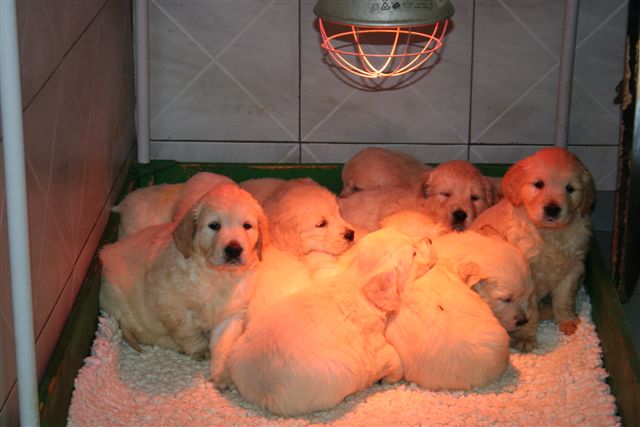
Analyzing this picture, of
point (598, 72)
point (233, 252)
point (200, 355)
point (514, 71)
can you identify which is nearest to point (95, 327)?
point (200, 355)

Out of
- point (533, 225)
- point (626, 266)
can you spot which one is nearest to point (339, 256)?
point (533, 225)

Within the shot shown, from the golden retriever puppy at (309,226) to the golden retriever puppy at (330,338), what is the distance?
503 millimetres

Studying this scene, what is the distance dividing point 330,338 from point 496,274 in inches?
43.7

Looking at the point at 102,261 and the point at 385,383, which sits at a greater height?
the point at 102,261

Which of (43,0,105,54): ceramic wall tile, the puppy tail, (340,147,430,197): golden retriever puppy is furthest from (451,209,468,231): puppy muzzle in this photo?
(43,0,105,54): ceramic wall tile

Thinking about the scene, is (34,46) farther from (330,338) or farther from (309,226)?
(309,226)

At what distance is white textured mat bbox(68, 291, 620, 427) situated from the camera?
4.37 meters

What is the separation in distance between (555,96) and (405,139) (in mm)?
1177

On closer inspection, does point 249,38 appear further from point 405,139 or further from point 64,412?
point 64,412

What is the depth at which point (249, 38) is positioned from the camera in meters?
6.82

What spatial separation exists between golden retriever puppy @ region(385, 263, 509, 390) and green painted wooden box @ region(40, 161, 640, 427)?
62 cm

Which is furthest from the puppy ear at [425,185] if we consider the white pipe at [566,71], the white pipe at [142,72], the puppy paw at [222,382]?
the white pipe at [142,72]

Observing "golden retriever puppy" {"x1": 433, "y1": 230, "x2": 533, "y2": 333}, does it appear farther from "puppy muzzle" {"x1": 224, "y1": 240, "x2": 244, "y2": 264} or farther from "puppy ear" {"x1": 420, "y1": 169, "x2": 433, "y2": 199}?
"puppy muzzle" {"x1": 224, "y1": 240, "x2": 244, "y2": 264}

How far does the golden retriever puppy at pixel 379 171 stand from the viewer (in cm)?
636
